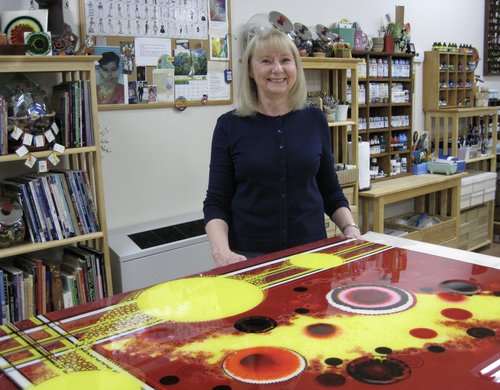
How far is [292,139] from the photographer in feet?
6.04

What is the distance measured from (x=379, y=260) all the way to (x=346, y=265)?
0.10 metres

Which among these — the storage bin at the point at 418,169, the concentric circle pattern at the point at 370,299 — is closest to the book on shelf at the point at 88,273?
the concentric circle pattern at the point at 370,299

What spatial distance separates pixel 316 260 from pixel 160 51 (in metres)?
1.90

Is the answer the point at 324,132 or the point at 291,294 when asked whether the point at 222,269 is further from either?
the point at 324,132

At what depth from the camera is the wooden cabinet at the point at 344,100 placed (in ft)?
12.0

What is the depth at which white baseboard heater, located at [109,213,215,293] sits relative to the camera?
8.55 ft

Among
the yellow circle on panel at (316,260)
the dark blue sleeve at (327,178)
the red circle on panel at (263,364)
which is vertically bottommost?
the red circle on panel at (263,364)

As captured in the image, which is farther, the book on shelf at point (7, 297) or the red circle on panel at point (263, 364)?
the book on shelf at point (7, 297)

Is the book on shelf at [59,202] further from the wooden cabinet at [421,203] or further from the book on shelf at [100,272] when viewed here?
the wooden cabinet at [421,203]

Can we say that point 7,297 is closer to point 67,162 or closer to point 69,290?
point 69,290

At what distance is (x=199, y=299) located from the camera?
4.09 ft

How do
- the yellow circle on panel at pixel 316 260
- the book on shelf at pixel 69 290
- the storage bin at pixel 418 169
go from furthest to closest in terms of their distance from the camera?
the storage bin at pixel 418 169 → the book on shelf at pixel 69 290 → the yellow circle on panel at pixel 316 260

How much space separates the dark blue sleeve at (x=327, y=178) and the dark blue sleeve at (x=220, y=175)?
1.07 ft

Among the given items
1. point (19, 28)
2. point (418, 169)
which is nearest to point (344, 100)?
point (418, 169)
